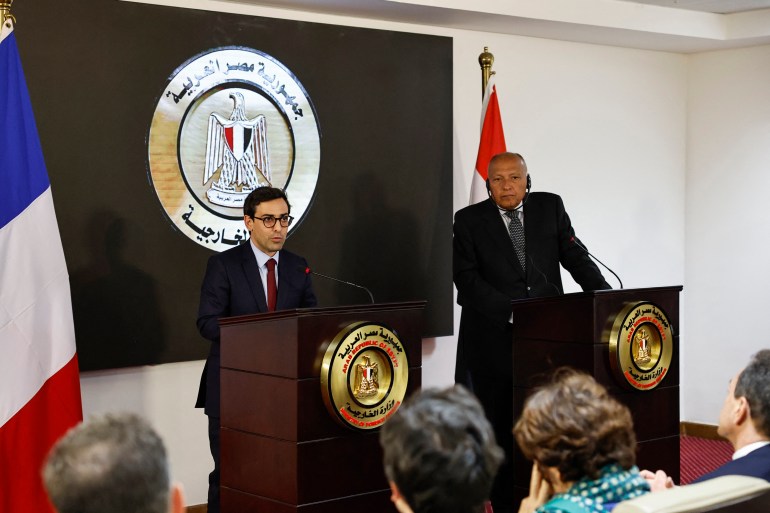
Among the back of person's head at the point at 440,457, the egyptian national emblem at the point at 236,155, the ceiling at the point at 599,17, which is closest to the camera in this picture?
the back of person's head at the point at 440,457

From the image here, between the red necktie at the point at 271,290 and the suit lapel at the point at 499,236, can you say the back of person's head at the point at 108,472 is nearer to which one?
the red necktie at the point at 271,290

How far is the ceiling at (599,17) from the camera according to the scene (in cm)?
605

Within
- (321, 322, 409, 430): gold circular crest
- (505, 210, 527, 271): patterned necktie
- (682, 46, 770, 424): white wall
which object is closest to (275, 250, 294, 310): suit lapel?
(321, 322, 409, 430): gold circular crest

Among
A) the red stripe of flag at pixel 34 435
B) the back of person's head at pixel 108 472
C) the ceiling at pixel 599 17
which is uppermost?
the ceiling at pixel 599 17

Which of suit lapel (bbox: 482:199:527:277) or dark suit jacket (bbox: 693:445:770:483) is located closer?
dark suit jacket (bbox: 693:445:770:483)

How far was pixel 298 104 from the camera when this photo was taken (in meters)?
5.91

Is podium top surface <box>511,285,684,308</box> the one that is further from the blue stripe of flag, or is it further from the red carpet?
the red carpet

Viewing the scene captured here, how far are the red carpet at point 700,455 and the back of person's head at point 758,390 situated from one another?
3.89m

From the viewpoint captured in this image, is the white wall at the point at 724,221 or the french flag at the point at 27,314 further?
the white wall at the point at 724,221

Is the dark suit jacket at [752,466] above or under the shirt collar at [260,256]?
under

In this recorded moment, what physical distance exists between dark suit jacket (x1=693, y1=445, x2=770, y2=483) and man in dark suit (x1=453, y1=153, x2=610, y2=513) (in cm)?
217

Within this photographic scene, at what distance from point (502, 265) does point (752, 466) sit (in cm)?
242

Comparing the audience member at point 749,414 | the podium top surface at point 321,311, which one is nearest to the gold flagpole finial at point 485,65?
the podium top surface at point 321,311

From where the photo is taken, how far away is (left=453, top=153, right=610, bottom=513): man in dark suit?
4969 millimetres
